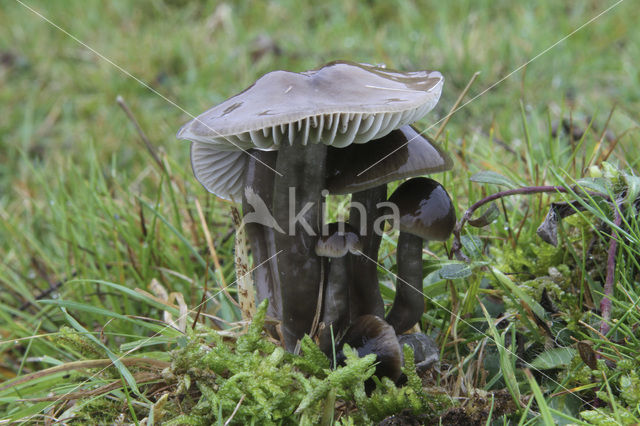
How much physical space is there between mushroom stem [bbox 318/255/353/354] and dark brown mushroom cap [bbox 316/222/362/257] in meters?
0.12

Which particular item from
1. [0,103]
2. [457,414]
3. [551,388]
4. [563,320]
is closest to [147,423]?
[457,414]

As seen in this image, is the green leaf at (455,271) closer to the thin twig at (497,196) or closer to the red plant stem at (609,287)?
the thin twig at (497,196)

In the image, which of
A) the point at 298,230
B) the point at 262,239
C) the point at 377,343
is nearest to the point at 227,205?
the point at 262,239

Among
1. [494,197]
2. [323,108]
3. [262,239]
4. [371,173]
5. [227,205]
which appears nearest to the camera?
[323,108]

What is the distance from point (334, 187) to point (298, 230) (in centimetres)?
18

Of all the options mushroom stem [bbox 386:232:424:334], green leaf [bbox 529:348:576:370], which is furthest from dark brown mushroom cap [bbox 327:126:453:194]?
green leaf [bbox 529:348:576:370]

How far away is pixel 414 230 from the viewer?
59.1 inches

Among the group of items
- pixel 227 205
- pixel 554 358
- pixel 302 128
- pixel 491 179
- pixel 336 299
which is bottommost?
pixel 554 358

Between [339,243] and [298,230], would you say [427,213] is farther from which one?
[298,230]

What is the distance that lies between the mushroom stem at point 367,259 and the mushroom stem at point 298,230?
0.37ft

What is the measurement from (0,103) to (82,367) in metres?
4.03

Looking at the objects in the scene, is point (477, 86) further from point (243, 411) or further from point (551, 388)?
point (243, 411)

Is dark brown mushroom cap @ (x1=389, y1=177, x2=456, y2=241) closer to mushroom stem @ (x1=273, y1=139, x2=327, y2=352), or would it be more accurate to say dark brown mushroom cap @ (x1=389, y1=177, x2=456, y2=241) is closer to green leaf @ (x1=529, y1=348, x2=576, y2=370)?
mushroom stem @ (x1=273, y1=139, x2=327, y2=352)

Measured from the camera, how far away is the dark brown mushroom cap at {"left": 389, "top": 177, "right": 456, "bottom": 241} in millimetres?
1487
